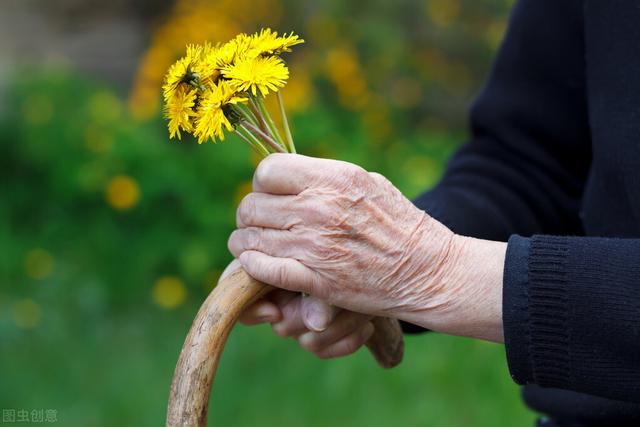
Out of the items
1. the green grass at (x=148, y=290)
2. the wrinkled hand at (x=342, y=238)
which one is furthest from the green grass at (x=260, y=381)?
the wrinkled hand at (x=342, y=238)

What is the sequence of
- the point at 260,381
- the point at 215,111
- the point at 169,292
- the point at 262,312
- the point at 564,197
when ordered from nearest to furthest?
1. the point at 215,111
2. the point at 262,312
3. the point at 564,197
4. the point at 260,381
5. the point at 169,292

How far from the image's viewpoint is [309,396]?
3.03m

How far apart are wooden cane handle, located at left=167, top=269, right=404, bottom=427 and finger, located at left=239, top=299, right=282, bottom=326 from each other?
0.21ft

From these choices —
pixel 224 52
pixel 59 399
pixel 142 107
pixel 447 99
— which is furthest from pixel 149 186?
pixel 224 52

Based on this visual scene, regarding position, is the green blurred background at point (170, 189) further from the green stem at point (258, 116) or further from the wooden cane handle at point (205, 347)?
the green stem at point (258, 116)

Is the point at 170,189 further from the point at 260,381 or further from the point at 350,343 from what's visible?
the point at 350,343

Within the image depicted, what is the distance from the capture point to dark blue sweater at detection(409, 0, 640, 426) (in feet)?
3.77

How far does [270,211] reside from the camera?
123 cm

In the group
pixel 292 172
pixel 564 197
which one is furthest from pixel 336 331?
pixel 564 197

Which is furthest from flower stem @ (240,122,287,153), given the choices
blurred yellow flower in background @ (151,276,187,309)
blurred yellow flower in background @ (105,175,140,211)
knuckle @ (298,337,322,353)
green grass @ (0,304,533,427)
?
blurred yellow flower in background @ (105,175,140,211)

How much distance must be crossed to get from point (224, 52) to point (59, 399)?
2.09 meters

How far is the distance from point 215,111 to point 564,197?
876 mm

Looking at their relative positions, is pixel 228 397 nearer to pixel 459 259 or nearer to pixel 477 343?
pixel 477 343

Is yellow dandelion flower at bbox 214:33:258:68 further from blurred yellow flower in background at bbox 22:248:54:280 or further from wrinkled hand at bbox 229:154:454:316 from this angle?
A: blurred yellow flower in background at bbox 22:248:54:280
